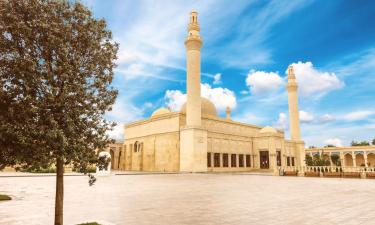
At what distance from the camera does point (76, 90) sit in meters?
5.78

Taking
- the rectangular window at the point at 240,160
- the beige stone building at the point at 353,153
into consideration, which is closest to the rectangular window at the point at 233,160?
the rectangular window at the point at 240,160

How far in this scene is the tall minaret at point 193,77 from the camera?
130 ft

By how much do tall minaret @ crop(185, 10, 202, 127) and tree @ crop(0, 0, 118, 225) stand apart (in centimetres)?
3342

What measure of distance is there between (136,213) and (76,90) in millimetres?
4467

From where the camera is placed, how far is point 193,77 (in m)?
40.0

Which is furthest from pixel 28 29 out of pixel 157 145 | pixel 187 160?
pixel 157 145

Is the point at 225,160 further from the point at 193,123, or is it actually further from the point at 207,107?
the point at 207,107

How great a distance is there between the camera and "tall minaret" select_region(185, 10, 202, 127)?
39688 mm

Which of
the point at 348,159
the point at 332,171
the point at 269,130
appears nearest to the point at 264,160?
the point at 269,130

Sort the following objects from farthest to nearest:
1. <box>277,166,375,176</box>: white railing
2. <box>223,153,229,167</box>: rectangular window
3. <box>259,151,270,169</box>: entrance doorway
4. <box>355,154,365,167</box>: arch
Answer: <box>355,154,365,167</box>: arch → <box>259,151,270,169</box>: entrance doorway → <box>223,153,229,167</box>: rectangular window → <box>277,166,375,176</box>: white railing

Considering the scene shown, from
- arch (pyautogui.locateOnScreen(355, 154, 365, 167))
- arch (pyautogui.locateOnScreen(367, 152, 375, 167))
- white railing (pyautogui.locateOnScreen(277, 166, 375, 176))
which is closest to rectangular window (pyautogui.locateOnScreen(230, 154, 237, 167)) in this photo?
white railing (pyautogui.locateOnScreen(277, 166, 375, 176))

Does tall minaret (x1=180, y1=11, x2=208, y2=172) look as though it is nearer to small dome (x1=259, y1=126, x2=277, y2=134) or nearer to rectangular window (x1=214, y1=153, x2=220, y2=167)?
rectangular window (x1=214, y1=153, x2=220, y2=167)

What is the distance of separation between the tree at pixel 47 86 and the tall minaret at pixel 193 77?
3342cm

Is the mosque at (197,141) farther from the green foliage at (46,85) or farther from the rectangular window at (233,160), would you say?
the green foliage at (46,85)
